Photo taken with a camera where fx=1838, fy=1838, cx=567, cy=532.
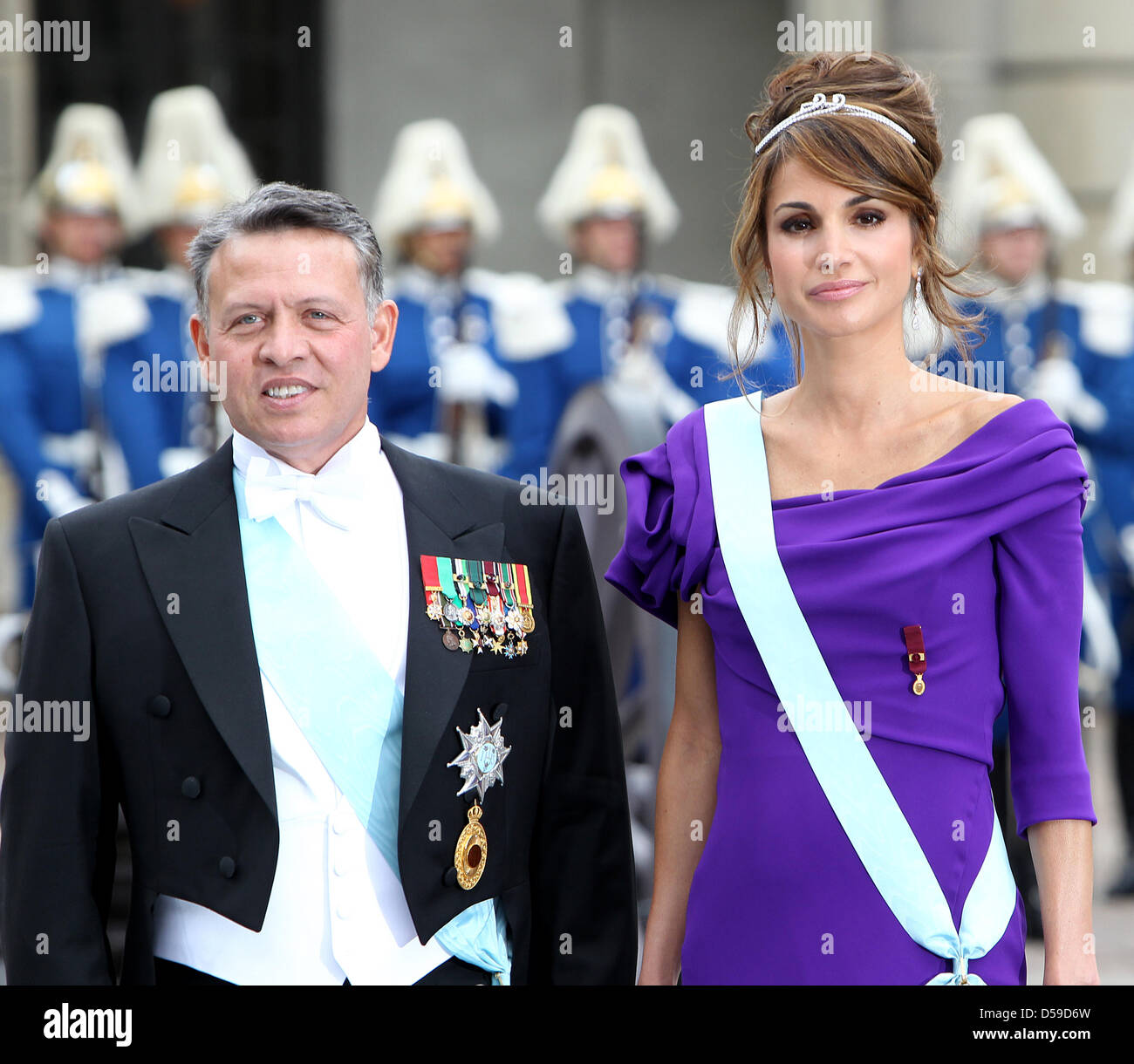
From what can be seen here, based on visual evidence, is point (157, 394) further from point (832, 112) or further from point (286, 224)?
point (832, 112)

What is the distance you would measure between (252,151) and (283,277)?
8.75 metres

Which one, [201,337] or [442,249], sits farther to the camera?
[442,249]

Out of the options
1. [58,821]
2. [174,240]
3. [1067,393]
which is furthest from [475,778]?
[174,240]

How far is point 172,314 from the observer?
728 centimetres

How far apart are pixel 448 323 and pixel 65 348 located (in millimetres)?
1486

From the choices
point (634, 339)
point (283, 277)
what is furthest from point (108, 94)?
point (283, 277)

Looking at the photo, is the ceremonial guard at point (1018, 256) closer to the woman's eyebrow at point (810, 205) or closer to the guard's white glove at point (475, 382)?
the guard's white glove at point (475, 382)

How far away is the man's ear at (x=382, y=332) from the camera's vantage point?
229 cm

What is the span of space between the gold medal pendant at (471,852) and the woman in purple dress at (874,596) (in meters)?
0.25

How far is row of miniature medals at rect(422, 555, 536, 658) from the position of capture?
2209 millimetres

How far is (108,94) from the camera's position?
10.3m

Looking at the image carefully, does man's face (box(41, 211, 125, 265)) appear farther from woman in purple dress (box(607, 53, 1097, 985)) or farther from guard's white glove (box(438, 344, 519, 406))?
woman in purple dress (box(607, 53, 1097, 985))
